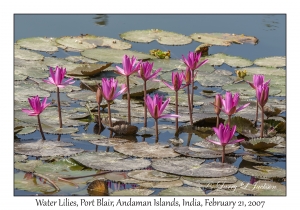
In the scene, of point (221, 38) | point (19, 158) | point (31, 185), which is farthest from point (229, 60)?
point (31, 185)

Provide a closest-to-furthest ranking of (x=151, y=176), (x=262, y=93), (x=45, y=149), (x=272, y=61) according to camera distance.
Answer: (x=151, y=176) < (x=45, y=149) < (x=262, y=93) < (x=272, y=61)

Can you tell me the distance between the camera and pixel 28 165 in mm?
4465

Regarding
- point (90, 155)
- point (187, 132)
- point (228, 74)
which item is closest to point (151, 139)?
point (187, 132)

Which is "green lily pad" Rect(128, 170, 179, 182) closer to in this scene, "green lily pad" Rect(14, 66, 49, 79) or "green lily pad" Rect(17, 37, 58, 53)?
"green lily pad" Rect(14, 66, 49, 79)

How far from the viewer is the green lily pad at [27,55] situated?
22.9 feet

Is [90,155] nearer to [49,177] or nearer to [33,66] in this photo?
[49,177]

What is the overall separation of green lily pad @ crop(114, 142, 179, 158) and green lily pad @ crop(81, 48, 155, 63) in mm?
2361

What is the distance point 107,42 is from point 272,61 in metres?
1.96

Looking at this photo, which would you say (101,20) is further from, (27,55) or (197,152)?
(197,152)

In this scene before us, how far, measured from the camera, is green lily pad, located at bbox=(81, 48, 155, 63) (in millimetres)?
7141

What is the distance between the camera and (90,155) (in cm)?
462

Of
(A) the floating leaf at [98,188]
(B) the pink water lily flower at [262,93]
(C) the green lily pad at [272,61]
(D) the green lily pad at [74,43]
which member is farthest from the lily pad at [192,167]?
(D) the green lily pad at [74,43]

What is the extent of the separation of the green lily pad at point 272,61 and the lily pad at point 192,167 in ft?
9.36

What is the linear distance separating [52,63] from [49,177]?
9.13ft
